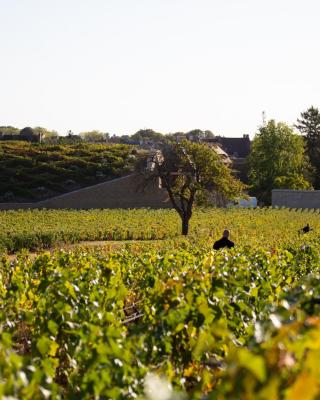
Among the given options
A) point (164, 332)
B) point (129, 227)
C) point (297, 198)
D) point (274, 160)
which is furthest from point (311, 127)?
point (164, 332)

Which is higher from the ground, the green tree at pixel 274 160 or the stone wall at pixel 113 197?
the green tree at pixel 274 160

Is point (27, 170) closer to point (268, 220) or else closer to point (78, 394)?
point (268, 220)

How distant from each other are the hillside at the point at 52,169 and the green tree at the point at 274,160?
39.9ft

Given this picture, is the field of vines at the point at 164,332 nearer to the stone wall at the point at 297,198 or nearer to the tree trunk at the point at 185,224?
the tree trunk at the point at 185,224

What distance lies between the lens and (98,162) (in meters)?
67.2

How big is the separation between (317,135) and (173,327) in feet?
288

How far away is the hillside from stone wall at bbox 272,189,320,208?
11.3m

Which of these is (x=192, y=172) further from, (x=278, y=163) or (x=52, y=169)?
(x=278, y=163)

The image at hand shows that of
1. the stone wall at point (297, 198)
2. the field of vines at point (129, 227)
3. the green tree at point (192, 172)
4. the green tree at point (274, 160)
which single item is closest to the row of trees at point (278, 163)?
the green tree at point (274, 160)

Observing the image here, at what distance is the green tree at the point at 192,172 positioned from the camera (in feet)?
112

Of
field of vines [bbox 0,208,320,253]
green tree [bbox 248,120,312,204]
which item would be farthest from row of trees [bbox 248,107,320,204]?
field of vines [bbox 0,208,320,253]

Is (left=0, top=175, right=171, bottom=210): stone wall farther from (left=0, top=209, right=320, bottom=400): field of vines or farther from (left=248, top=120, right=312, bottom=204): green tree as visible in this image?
(left=0, top=209, right=320, bottom=400): field of vines

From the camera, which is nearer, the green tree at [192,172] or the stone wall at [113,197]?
the green tree at [192,172]

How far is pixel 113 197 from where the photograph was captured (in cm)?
5697
